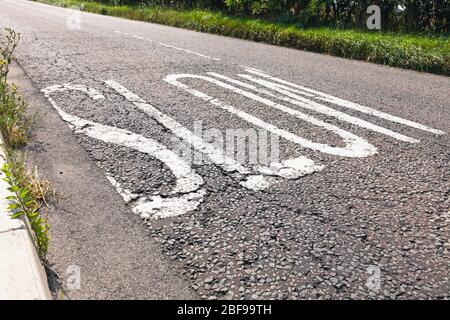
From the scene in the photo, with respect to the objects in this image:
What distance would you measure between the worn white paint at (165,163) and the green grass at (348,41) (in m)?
5.76

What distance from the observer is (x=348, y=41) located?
8078mm

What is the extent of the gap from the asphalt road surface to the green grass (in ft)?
4.31

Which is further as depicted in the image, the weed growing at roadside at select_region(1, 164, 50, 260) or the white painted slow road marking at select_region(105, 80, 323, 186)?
the white painted slow road marking at select_region(105, 80, 323, 186)

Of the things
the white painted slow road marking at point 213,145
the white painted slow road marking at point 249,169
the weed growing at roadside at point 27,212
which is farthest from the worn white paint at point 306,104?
the weed growing at roadside at point 27,212

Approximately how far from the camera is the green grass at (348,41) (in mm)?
6941

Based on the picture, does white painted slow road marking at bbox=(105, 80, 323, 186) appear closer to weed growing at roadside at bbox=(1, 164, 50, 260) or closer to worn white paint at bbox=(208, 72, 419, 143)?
worn white paint at bbox=(208, 72, 419, 143)

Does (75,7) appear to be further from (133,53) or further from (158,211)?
(158,211)

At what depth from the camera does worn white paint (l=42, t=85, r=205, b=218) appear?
2426mm

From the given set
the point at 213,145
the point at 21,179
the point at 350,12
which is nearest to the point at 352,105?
the point at 213,145

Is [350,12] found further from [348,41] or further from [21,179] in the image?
[21,179]

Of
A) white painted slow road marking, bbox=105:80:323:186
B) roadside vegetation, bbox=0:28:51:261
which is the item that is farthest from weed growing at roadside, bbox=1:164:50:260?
white painted slow road marking, bbox=105:80:323:186

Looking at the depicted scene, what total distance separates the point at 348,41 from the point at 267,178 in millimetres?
6350

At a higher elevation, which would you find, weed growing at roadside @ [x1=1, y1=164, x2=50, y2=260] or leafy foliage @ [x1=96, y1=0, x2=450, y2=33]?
leafy foliage @ [x1=96, y1=0, x2=450, y2=33]
